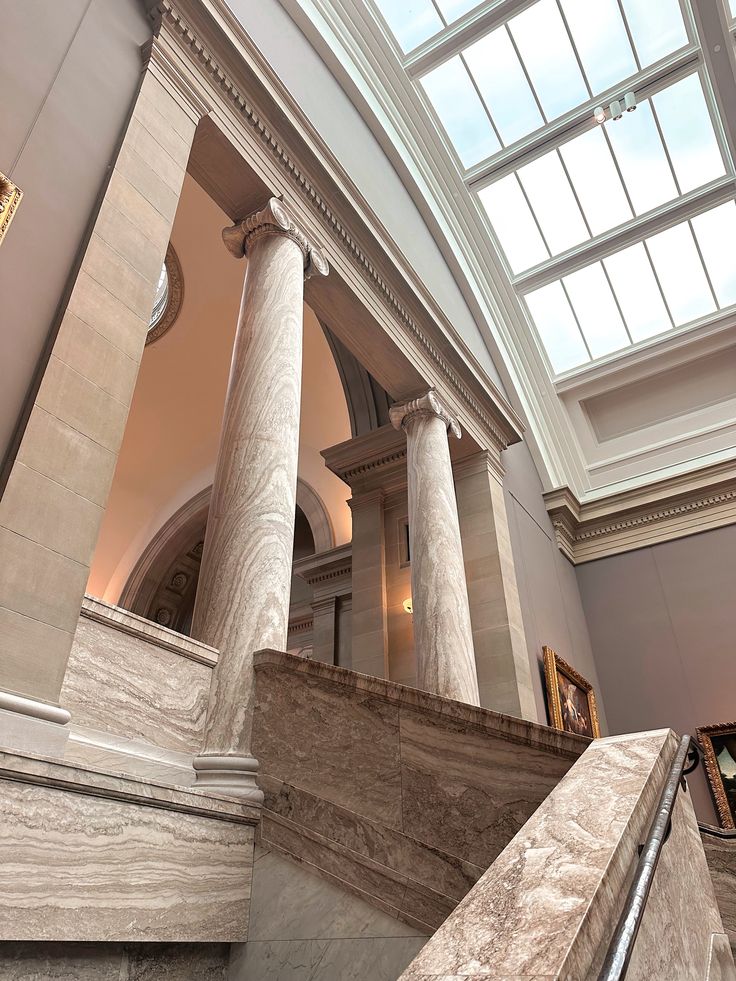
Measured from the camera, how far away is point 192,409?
14.2 metres

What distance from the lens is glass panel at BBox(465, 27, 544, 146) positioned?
11203mm

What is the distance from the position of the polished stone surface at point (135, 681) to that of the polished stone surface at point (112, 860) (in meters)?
0.65

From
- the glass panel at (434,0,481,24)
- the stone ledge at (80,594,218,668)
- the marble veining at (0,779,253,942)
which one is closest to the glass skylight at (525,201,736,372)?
the glass panel at (434,0,481,24)

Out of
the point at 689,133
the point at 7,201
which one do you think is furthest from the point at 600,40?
the point at 7,201

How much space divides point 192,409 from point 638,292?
28.5ft

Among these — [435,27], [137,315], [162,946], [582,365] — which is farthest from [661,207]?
[162,946]

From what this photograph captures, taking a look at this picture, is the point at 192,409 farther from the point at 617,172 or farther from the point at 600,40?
the point at 600,40

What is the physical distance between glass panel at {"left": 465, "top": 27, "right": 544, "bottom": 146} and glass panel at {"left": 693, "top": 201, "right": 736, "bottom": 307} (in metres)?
3.38

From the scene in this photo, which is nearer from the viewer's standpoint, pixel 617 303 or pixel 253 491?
pixel 253 491

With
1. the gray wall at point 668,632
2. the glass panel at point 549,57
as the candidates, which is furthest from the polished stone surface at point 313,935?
the glass panel at point 549,57

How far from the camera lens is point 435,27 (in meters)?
11.0

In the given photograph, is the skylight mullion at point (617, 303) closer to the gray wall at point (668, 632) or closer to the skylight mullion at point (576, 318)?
the skylight mullion at point (576, 318)

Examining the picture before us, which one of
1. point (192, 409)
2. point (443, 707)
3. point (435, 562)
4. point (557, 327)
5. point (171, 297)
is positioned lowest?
point (443, 707)

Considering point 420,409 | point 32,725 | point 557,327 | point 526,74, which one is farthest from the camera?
point 557,327
